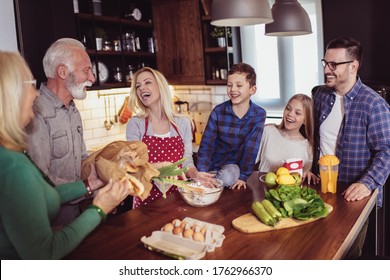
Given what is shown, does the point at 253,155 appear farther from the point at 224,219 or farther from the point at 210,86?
the point at 210,86

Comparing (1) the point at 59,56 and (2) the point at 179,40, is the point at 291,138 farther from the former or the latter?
(2) the point at 179,40

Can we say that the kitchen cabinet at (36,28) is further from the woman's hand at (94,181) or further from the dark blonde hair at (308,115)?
the dark blonde hair at (308,115)

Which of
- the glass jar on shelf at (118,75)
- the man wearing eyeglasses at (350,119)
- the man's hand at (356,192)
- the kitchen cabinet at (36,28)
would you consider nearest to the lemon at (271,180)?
the man's hand at (356,192)

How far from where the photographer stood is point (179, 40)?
4098 mm

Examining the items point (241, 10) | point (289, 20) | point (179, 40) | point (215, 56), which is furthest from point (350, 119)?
point (179, 40)

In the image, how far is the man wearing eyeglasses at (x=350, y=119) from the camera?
1.97 metres

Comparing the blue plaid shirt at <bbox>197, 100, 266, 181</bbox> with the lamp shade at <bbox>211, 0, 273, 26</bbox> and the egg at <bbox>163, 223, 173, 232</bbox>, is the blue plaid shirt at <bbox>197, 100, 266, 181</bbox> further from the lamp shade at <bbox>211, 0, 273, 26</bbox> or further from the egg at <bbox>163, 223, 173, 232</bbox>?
the egg at <bbox>163, 223, 173, 232</bbox>

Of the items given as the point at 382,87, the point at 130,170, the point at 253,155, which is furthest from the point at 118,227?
the point at 382,87

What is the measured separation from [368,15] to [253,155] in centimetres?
142

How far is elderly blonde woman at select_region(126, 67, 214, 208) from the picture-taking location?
2203mm

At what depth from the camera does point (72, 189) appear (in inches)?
52.6

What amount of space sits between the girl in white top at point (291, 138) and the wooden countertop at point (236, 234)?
53cm

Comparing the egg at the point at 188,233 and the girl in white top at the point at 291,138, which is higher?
the girl in white top at the point at 291,138

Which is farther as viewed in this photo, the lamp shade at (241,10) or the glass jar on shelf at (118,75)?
the glass jar on shelf at (118,75)
